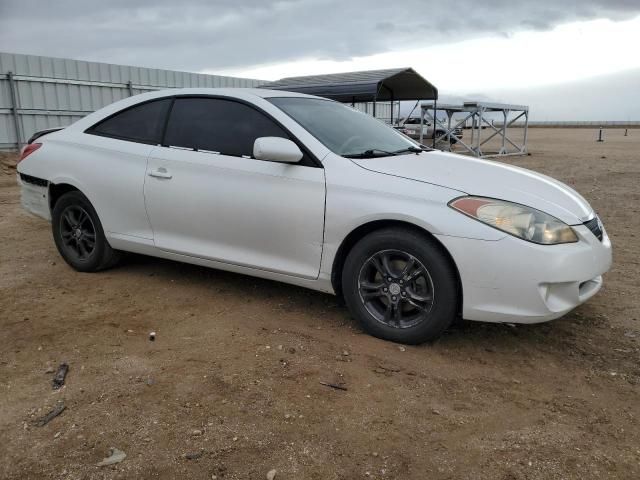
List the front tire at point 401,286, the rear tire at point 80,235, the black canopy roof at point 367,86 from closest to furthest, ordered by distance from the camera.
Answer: the front tire at point 401,286, the rear tire at point 80,235, the black canopy roof at point 367,86

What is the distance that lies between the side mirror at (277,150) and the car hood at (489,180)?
15.9 inches

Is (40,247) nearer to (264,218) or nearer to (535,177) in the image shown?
(264,218)

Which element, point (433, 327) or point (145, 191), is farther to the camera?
point (145, 191)

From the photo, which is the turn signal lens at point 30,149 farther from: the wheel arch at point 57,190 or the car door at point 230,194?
the car door at point 230,194

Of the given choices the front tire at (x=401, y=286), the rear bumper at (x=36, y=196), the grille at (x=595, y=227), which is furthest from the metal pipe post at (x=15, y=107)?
the grille at (x=595, y=227)

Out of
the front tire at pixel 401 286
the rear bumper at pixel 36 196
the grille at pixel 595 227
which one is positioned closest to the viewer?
the front tire at pixel 401 286

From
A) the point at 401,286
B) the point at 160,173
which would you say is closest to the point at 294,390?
the point at 401,286

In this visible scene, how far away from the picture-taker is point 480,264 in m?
3.00

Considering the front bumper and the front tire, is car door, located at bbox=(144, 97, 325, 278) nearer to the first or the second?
the front tire

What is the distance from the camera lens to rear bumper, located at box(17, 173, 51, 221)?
4.81m

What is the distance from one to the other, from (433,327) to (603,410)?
96 cm

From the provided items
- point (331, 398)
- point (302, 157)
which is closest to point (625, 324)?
point (331, 398)

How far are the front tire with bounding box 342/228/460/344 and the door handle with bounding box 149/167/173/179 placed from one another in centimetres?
160

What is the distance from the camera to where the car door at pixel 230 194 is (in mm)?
3525
